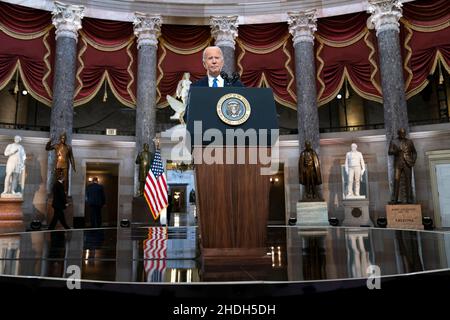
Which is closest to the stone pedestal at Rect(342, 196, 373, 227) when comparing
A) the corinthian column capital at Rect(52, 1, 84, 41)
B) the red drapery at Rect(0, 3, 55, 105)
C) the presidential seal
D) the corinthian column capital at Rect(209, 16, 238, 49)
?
the corinthian column capital at Rect(209, 16, 238, 49)

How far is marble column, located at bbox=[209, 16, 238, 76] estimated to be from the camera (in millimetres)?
14992

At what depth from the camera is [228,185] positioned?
10.5 feet

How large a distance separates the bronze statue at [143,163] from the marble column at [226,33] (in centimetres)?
476

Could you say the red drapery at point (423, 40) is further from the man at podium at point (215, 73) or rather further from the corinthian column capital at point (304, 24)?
the man at podium at point (215, 73)

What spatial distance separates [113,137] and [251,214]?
1268 centimetres

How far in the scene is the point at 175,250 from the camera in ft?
13.7

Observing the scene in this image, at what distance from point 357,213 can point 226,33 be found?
844 centimetres

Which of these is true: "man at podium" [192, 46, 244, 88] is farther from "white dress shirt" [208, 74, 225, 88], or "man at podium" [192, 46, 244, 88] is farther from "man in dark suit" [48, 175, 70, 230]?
"man in dark suit" [48, 175, 70, 230]

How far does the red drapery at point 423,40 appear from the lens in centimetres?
1355

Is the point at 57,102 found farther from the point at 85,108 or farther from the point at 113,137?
the point at 85,108

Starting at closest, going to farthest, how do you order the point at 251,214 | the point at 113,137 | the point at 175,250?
1. the point at 251,214
2. the point at 175,250
3. the point at 113,137

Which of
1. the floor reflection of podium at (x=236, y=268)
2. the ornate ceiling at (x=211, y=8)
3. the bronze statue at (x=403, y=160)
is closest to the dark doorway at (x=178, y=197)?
the ornate ceiling at (x=211, y=8)

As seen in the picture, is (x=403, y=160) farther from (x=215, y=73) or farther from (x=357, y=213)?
(x=215, y=73)

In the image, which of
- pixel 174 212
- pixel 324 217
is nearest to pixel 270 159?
pixel 324 217
